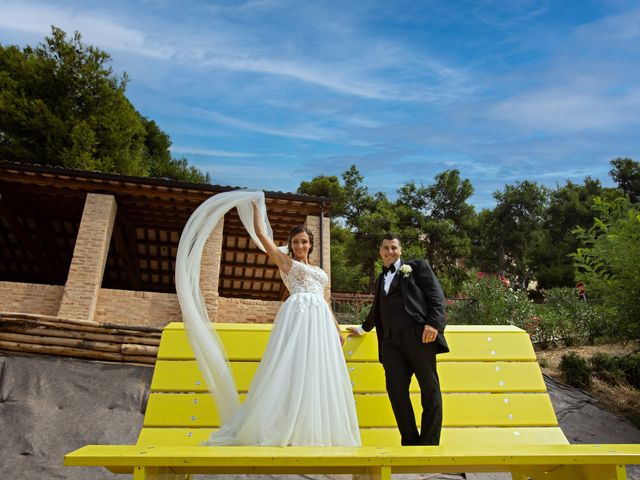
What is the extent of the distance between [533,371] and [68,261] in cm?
1612

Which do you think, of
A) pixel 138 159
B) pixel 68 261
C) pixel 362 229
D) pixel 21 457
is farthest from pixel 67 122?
pixel 21 457

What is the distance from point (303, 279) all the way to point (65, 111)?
25.1 m

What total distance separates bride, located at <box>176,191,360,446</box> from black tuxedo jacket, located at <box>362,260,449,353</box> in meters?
0.50

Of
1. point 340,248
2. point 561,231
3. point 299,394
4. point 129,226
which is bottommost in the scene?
point 299,394

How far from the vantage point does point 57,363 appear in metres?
6.54

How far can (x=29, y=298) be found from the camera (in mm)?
10641

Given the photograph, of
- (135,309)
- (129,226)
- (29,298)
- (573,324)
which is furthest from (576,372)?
(129,226)

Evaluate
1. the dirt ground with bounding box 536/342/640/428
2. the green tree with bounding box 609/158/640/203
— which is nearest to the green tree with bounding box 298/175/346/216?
the green tree with bounding box 609/158/640/203

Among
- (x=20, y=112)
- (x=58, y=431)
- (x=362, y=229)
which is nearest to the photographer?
(x=58, y=431)

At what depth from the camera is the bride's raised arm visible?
3307 millimetres

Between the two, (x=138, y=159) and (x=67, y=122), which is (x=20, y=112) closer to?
(x=67, y=122)

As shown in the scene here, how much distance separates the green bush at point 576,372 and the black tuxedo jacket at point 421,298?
5.46 meters

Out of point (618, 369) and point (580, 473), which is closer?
point (580, 473)

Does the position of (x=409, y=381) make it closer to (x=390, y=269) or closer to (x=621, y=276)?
(x=390, y=269)
